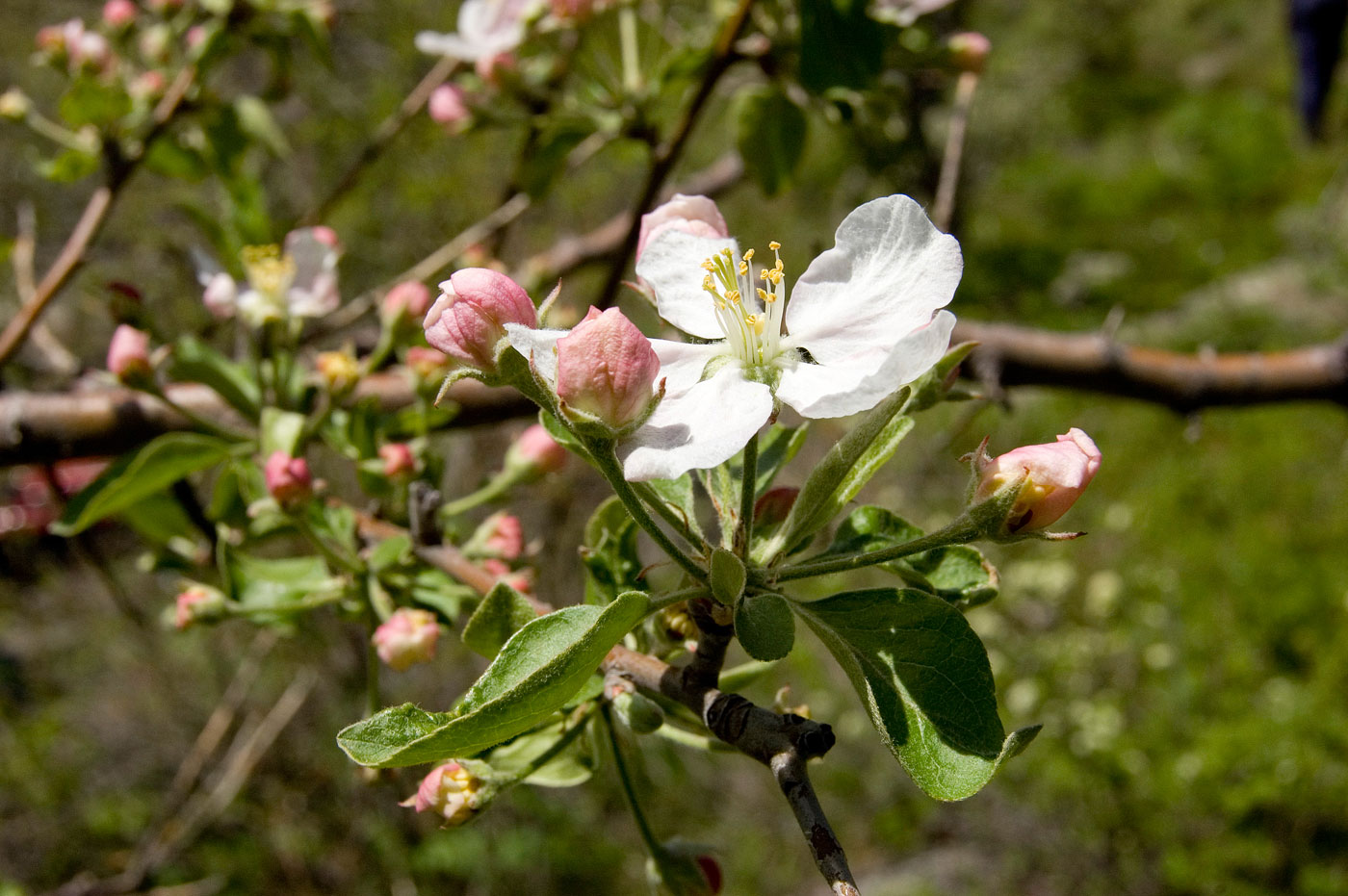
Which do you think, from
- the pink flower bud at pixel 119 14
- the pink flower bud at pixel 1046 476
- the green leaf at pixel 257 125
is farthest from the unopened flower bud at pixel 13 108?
the pink flower bud at pixel 1046 476

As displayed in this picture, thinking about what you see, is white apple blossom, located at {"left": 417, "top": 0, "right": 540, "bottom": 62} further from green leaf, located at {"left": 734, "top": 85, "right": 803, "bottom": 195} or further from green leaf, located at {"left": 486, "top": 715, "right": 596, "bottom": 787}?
green leaf, located at {"left": 486, "top": 715, "right": 596, "bottom": 787}

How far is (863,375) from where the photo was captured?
0.67 metres

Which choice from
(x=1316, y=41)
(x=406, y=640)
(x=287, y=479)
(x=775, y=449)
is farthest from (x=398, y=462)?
(x=1316, y=41)

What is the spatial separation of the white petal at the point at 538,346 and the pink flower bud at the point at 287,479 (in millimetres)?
443

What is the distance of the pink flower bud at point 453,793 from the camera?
0.75 meters

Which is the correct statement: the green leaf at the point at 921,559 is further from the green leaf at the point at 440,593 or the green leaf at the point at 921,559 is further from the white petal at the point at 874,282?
the green leaf at the point at 440,593

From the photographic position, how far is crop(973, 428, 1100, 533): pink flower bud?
66 cm

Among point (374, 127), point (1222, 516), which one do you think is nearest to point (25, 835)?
point (374, 127)

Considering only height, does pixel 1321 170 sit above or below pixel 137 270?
below

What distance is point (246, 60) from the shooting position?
4516mm

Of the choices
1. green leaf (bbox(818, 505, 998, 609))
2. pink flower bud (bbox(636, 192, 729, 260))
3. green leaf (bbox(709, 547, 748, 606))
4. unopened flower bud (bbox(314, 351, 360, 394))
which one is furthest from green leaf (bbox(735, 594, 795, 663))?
unopened flower bud (bbox(314, 351, 360, 394))

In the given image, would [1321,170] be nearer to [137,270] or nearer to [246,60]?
[246,60]

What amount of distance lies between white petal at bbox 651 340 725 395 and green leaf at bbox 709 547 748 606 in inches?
6.3

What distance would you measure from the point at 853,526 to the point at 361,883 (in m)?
3.73
